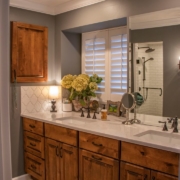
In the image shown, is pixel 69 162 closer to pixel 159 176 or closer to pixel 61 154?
pixel 61 154

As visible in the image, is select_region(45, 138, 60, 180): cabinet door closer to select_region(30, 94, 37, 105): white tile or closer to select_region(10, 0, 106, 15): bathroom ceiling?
select_region(30, 94, 37, 105): white tile

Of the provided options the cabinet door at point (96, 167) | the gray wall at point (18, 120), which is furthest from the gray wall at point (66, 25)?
the cabinet door at point (96, 167)

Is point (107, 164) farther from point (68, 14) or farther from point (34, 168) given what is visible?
point (68, 14)

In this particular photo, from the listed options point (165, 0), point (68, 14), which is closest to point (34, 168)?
point (68, 14)

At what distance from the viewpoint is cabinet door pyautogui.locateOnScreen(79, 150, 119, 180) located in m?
1.99

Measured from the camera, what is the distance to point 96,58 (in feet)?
10.6

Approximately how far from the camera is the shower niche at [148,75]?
2.29 m

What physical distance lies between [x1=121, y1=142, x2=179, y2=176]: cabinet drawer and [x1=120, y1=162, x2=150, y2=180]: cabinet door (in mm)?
38

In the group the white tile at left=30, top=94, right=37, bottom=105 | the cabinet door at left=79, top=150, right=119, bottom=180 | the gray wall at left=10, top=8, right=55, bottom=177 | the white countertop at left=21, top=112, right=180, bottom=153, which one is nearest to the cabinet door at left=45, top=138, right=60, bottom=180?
the white countertop at left=21, top=112, right=180, bottom=153

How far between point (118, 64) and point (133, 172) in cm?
148

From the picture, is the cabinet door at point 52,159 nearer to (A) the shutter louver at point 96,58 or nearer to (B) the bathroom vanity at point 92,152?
(B) the bathroom vanity at point 92,152

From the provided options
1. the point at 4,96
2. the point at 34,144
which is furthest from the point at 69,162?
the point at 4,96

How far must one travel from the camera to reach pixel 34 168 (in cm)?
294

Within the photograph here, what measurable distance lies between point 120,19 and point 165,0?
0.56 m
